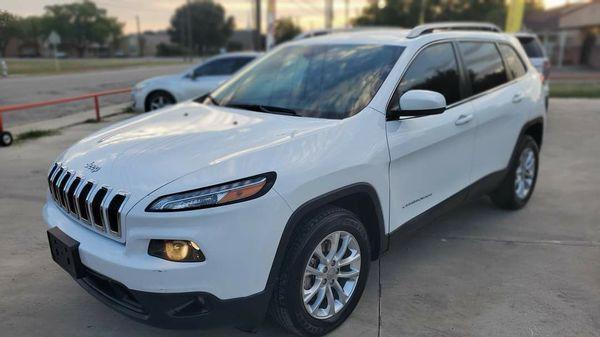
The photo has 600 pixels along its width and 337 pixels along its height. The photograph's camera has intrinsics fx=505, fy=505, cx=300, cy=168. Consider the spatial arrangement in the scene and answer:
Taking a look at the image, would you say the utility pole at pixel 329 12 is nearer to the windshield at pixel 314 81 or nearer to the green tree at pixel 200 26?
the green tree at pixel 200 26

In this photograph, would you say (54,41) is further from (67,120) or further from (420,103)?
(420,103)

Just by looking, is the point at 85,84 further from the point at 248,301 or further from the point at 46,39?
the point at 248,301

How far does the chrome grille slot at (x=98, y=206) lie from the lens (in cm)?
246

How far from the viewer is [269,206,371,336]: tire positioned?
2561mm

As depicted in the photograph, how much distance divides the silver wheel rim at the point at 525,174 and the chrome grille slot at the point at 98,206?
150 inches

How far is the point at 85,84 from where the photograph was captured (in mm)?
13406

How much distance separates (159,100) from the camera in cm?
1141


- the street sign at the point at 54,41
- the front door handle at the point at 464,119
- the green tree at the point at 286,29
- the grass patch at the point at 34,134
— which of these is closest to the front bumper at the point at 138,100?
the street sign at the point at 54,41

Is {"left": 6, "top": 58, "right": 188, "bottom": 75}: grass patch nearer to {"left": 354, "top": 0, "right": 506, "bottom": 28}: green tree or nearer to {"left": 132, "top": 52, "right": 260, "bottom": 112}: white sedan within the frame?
{"left": 132, "top": 52, "right": 260, "bottom": 112}: white sedan

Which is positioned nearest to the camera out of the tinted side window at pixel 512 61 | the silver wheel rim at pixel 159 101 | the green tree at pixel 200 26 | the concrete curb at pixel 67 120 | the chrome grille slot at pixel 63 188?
the chrome grille slot at pixel 63 188

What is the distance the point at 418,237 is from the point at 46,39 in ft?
25.6

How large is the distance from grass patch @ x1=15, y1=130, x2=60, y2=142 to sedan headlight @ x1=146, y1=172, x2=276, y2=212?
7.63 meters

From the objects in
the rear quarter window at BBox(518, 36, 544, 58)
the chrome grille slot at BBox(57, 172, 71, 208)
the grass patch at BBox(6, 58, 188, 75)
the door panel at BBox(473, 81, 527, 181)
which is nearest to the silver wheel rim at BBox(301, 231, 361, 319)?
the chrome grille slot at BBox(57, 172, 71, 208)

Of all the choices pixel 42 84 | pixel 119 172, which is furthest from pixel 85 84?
pixel 119 172
